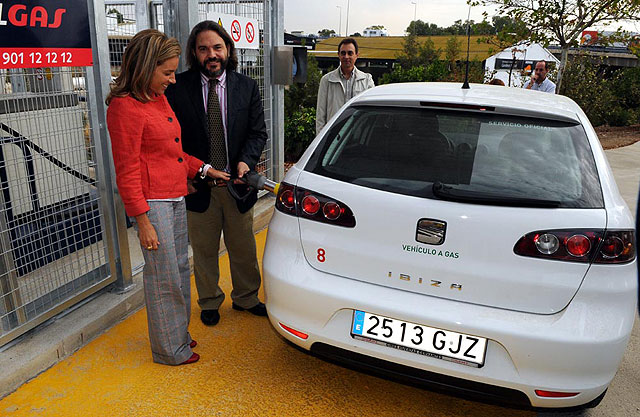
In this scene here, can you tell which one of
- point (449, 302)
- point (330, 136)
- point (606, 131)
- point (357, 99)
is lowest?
point (606, 131)

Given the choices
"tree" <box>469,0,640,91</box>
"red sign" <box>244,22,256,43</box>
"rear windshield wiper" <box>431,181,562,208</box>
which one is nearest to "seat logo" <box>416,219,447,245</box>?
"rear windshield wiper" <box>431,181,562,208</box>

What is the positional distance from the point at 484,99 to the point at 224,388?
1.98 m

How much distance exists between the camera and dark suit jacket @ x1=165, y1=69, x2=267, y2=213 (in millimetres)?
2992

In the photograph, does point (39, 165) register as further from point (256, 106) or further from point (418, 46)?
point (418, 46)

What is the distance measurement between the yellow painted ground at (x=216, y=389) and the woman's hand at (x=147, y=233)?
2.54 ft

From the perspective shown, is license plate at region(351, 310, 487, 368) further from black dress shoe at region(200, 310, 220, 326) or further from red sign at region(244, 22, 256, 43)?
red sign at region(244, 22, 256, 43)

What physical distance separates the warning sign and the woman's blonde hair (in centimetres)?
197

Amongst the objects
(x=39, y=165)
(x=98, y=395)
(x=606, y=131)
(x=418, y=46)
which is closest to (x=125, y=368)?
(x=98, y=395)

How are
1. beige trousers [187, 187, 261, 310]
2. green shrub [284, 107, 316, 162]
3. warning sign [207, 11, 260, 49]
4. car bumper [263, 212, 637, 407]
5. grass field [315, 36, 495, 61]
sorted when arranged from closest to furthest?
car bumper [263, 212, 637, 407]
beige trousers [187, 187, 261, 310]
warning sign [207, 11, 260, 49]
green shrub [284, 107, 316, 162]
grass field [315, 36, 495, 61]

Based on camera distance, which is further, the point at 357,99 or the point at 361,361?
the point at 357,99

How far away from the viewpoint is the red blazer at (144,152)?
241cm

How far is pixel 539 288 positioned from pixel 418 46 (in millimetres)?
66309

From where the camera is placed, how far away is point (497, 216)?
2062mm

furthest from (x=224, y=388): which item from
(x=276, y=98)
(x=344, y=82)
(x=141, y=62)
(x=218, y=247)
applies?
(x=276, y=98)
